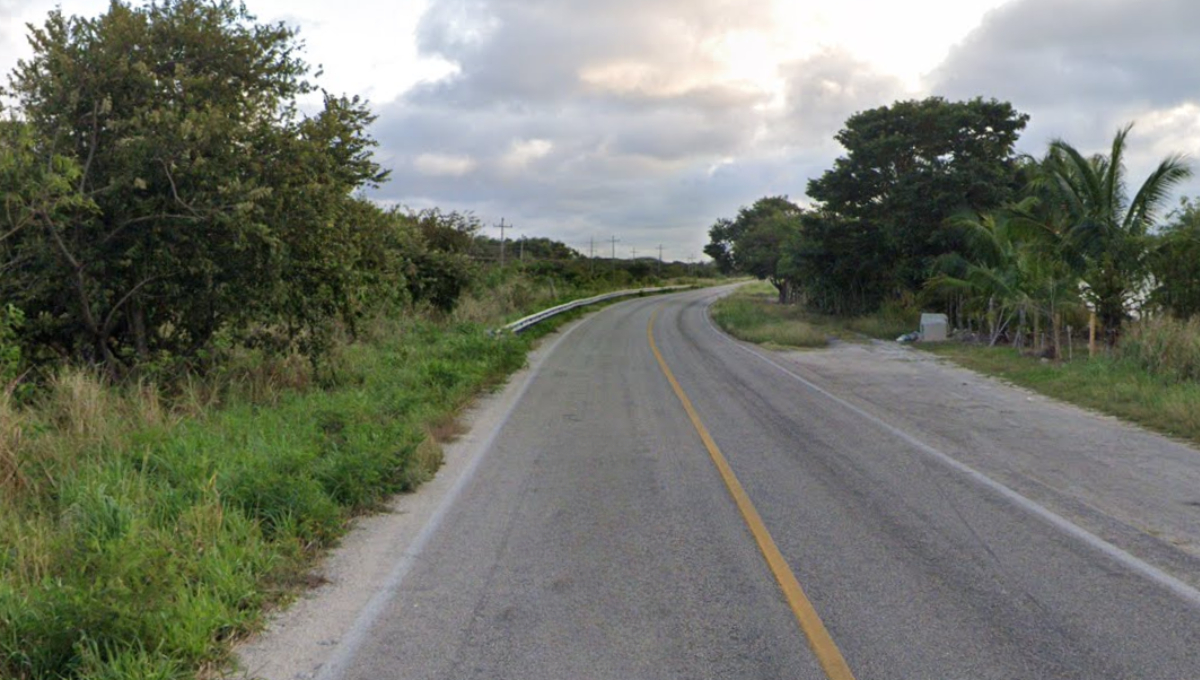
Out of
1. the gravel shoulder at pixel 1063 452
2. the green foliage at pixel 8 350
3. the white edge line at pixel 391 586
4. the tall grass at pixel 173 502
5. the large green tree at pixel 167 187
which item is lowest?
the gravel shoulder at pixel 1063 452

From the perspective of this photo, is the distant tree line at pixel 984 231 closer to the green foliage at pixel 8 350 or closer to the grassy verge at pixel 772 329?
A: the grassy verge at pixel 772 329

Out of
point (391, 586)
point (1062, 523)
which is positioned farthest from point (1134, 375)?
point (391, 586)

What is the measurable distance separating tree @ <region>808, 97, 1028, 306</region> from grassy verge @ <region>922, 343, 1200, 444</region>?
37.7 feet

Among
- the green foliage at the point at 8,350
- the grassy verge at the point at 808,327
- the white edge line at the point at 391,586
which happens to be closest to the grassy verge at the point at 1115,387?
the grassy verge at the point at 808,327

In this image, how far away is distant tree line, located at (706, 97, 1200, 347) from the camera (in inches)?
888

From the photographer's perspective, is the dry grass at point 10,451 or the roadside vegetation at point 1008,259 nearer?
the dry grass at point 10,451

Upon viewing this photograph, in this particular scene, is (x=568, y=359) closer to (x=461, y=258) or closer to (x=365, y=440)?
(x=461, y=258)

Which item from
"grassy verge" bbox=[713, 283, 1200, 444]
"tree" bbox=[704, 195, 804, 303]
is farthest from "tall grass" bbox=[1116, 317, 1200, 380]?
"tree" bbox=[704, 195, 804, 303]

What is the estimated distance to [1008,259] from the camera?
90.6 ft

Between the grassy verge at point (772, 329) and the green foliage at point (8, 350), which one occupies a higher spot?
the green foliage at point (8, 350)

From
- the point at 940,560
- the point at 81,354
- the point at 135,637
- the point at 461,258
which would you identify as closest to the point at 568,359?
the point at 461,258

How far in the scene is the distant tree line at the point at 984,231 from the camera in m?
22.6

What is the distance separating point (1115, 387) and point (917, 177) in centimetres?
1959

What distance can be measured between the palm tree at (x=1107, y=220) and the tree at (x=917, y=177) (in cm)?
796
